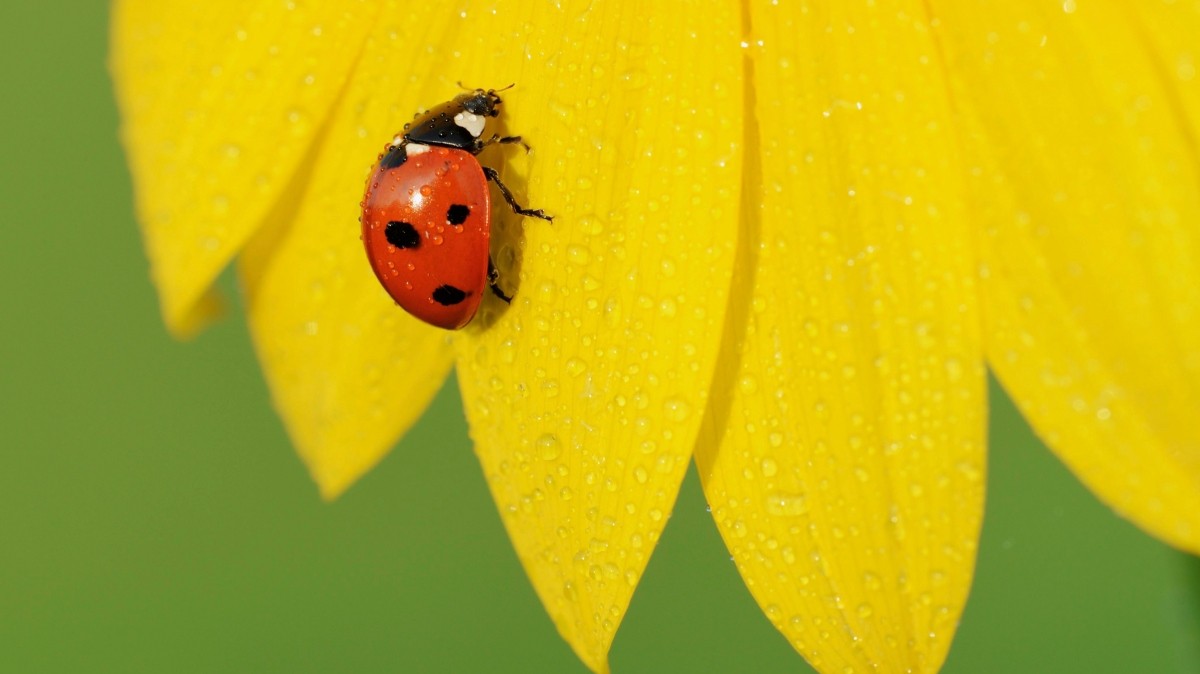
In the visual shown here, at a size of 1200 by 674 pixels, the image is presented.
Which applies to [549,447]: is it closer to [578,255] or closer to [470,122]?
[578,255]

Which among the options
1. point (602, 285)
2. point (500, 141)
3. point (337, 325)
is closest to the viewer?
point (602, 285)

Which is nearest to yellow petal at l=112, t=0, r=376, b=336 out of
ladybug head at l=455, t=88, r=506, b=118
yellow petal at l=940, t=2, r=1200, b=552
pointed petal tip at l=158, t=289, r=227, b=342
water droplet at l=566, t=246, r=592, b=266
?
pointed petal tip at l=158, t=289, r=227, b=342

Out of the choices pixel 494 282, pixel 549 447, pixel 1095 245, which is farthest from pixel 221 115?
pixel 1095 245

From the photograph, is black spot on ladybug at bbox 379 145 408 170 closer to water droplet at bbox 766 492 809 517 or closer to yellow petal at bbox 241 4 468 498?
yellow petal at bbox 241 4 468 498

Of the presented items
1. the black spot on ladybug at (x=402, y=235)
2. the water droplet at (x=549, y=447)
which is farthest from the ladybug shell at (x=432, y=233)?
the water droplet at (x=549, y=447)

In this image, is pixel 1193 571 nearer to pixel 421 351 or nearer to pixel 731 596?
pixel 421 351

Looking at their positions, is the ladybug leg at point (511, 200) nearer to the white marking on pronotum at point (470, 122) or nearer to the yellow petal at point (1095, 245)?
the white marking on pronotum at point (470, 122)
